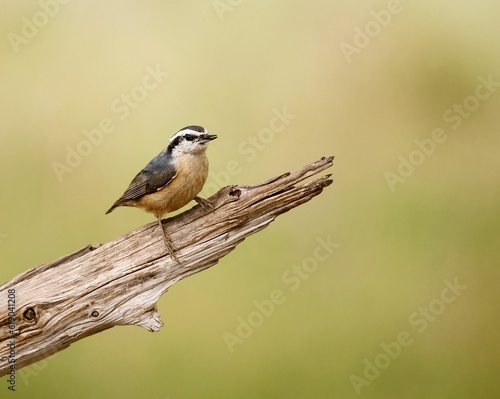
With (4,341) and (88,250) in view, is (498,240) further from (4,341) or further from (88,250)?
(4,341)

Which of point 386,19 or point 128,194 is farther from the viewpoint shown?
point 386,19

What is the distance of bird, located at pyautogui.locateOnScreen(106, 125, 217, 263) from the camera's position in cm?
388

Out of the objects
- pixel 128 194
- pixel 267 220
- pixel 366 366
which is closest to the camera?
pixel 267 220

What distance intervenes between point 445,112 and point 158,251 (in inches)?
105

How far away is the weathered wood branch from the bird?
11cm

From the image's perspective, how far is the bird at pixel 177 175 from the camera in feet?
12.7

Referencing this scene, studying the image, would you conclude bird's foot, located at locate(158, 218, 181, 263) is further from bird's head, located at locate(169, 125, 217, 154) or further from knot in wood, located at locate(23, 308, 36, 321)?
knot in wood, located at locate(23, 308, 36, 321)

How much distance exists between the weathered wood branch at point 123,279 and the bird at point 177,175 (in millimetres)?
109

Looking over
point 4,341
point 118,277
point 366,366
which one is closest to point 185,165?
point 118,277

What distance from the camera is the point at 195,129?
12.7 feet

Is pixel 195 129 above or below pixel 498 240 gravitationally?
above

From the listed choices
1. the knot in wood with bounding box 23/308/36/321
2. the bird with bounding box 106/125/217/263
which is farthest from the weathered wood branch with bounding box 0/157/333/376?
the bird with bounding box 106/125/217/263

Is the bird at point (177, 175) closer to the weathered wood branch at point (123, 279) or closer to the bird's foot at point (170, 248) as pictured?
the bird's foot at point (170, 248)

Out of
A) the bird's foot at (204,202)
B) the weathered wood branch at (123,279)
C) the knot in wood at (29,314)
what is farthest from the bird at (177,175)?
the knot in wood at (29,314)
